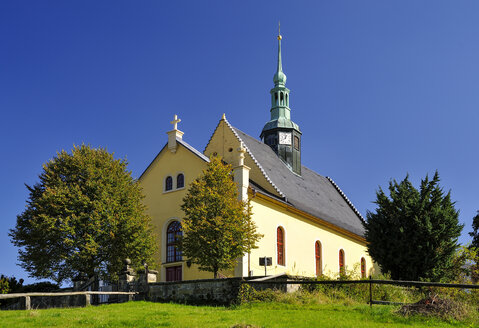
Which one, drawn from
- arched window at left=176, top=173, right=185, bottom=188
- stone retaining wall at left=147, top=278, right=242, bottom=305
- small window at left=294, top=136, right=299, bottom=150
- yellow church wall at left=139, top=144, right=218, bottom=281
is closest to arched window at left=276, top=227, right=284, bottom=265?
yellow church wall at left=139, top=144, right=218, bottom=281

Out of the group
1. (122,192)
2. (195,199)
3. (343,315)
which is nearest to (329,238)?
(195,199)

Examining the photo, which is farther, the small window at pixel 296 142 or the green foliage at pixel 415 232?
the small window at pixel 296 142

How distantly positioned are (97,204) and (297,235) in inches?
495

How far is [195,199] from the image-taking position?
24.4 meters

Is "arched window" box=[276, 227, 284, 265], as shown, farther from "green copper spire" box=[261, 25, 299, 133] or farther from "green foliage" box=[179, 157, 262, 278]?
"green copper spire" box=[261, 25, 299, 133]

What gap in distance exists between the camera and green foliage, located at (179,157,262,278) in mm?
23438

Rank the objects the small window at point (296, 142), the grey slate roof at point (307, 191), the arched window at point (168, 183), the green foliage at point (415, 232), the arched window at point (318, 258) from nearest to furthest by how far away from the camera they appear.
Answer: the green foliage at point (415, 232), the arched window at point (168, 183), the grey slate roof at point (307, 191), the arched window at point (318, 258), the small window at point (296, 142)

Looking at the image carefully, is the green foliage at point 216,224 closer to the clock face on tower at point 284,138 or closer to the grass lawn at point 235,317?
the grass lawn at point 235,317

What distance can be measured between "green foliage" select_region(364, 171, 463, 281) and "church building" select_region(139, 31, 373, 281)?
3.46 m

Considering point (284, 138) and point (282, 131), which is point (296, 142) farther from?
point (282, 131)

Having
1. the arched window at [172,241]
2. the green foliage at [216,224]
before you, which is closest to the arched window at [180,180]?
the arched window at [172,241]

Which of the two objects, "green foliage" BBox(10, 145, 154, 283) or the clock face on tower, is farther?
the clock face on tower

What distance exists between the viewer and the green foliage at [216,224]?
23.4 m

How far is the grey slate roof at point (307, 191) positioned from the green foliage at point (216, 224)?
6.38 meters
